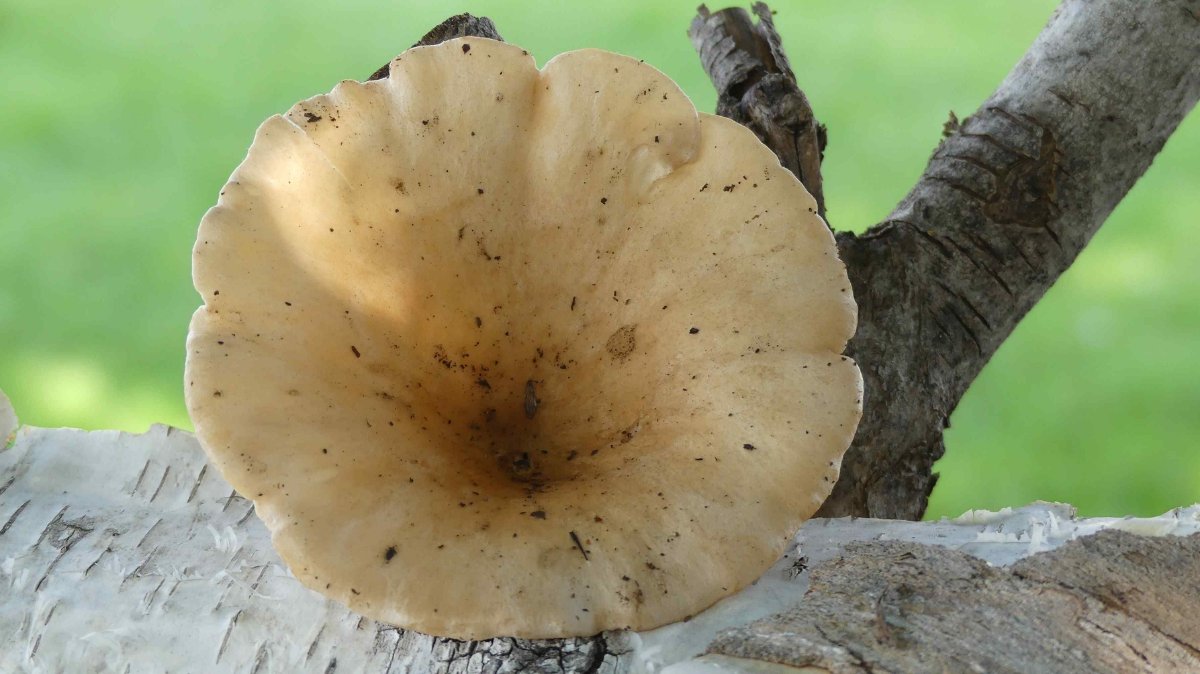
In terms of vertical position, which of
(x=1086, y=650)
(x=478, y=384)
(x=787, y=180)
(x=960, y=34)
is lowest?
(x=1086, y=650)

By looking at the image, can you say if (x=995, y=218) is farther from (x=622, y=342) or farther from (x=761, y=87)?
(x=622, y=342)

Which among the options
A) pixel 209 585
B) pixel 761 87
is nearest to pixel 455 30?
pixel 761 87

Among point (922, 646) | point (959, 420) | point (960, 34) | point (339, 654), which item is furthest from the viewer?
point (960, 34)

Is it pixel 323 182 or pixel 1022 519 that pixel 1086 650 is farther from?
pixel 323 182

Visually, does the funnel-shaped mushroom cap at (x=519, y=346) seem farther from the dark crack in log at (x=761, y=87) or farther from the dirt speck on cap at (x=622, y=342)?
the dark crack in log at (x=761, y=87)

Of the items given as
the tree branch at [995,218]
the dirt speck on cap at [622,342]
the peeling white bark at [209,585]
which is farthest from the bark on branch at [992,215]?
the dirt speck on cap at [622,342]

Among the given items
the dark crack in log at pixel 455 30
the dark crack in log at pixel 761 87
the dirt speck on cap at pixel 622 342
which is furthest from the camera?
the dark crack in log at pixel 761 87

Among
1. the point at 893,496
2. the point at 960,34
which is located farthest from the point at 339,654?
the point at 960,34

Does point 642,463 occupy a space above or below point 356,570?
above
